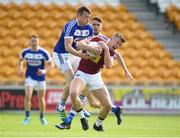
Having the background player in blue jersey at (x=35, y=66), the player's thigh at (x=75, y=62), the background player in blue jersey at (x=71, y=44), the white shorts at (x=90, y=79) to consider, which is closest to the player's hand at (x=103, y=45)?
the background player in blue jersey at (x=71, y=44)

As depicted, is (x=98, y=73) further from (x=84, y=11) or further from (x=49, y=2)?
(x=49, y=2)

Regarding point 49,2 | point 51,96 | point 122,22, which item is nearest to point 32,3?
point 49,2

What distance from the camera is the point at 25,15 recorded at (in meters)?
27.3

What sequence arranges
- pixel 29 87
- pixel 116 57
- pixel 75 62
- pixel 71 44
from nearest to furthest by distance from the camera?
pixel 71 44, pixel 116 57, pixel 75 62, pixel 29 87

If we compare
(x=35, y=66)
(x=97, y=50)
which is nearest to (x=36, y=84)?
(x=35, y=66)

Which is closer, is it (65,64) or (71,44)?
(71,44)

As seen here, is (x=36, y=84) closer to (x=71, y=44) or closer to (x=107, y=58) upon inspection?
(x=71, y=44)

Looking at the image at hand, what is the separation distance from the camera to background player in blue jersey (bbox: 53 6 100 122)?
1364 centimetres

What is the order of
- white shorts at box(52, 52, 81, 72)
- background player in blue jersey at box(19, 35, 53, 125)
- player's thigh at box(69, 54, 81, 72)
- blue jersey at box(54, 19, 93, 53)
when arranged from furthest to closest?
1. background player in blue jersey at box(19, 35, 53, 125)
2. player's thigh at box(69, 54, 81, 72)
3. white shorts at box(52, 52, 81, 72)
4. blue jersey at box(54, 19, 93, 53)

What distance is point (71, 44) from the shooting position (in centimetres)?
1406

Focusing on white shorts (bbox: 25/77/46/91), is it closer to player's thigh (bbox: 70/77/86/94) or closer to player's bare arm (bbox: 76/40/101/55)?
player's thigh (bbox: 70/77/86/94)

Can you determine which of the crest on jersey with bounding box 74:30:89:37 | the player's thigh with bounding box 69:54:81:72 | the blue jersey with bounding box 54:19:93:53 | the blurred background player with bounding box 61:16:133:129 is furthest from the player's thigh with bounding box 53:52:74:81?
the crest on jersey with bounding box 74:30:89:37

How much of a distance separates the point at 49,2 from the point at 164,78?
5.86 metres

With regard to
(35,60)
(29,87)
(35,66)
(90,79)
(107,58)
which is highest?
(107,58)
